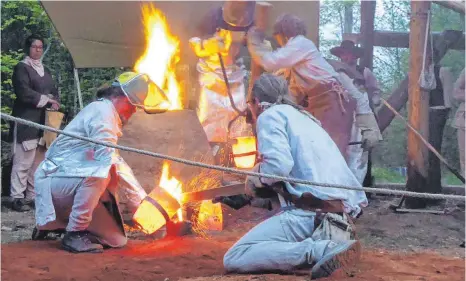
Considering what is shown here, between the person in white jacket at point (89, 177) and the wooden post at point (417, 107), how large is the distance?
3992 millimetres

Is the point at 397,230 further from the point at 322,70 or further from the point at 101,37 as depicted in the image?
the point at 101,37

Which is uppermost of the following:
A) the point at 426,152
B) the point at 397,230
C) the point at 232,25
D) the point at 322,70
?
the point at 232,25

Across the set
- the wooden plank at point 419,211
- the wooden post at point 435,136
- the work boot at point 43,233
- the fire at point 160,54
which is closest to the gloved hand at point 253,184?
the work boot at point 43,233

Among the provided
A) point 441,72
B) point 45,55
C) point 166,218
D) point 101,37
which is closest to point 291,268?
point 166,218

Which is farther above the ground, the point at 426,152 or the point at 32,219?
the point at 426,152

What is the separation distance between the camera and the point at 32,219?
291 inches

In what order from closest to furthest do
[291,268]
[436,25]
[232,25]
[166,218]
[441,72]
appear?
[291,268] → [166,218] → [232,25] → [441,72] → [436,25]

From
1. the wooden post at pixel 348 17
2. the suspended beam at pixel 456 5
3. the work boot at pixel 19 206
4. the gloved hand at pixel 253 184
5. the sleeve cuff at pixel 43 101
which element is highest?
the wooden post at pixel 348 17

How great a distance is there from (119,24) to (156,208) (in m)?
3.25

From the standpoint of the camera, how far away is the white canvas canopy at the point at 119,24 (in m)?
7.86

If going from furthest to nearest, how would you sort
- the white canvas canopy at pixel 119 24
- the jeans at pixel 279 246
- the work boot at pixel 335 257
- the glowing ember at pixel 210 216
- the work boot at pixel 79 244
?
the white canvas canopy at pixel 119 24 < the glowing ember at pixel 210 216 < the work boot at pixel 79 244 < the jeans at pixel 279 246 < the work boot at pixel 335 257

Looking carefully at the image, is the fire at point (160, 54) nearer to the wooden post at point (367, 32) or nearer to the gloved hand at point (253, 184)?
the gloved hand at point (253, 184)

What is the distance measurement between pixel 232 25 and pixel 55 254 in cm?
390

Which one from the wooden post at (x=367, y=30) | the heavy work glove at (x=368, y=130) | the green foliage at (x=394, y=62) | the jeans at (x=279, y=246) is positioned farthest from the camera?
the green foliage at (x=394, y=62)
